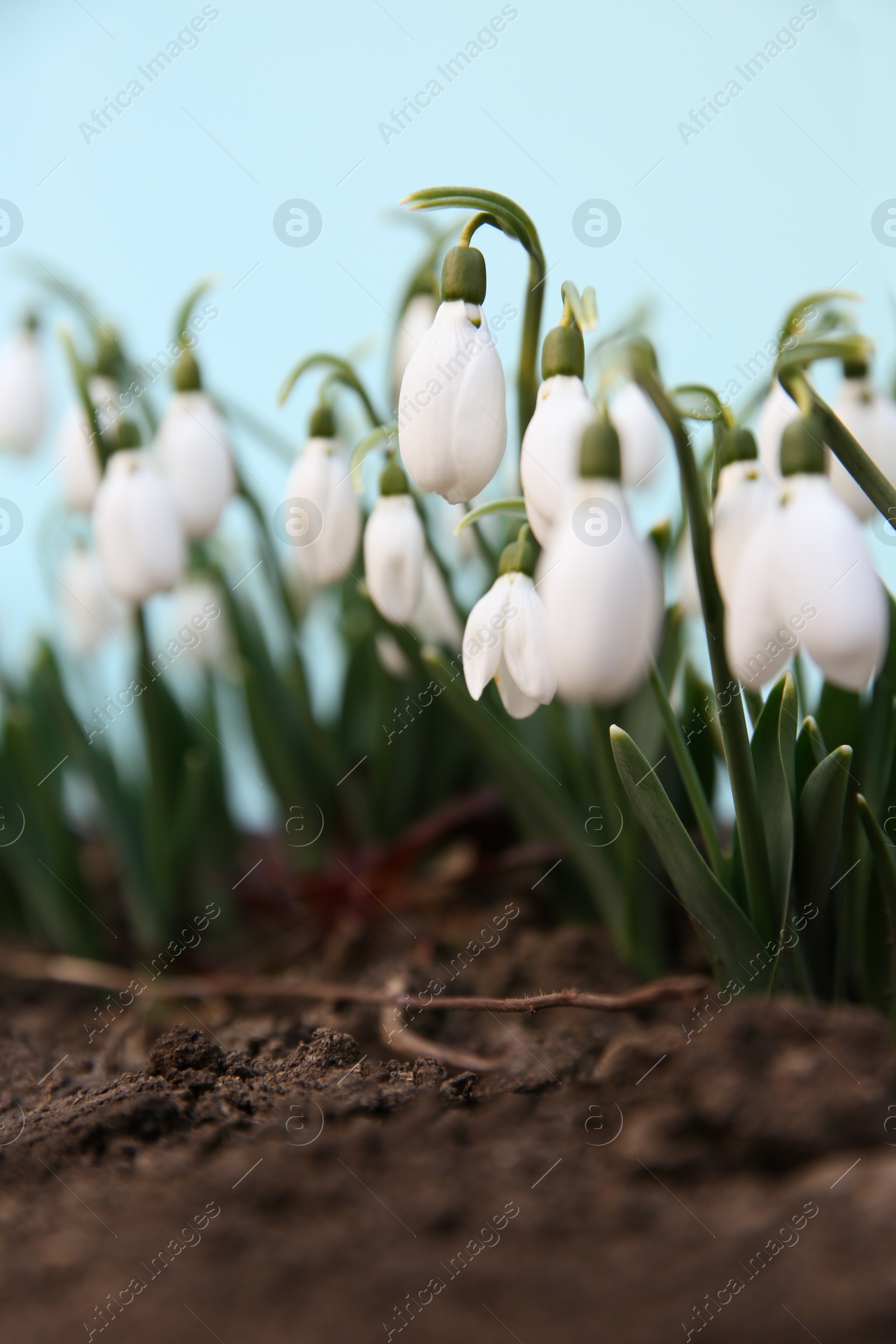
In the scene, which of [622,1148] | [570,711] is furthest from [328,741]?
[622,1148]

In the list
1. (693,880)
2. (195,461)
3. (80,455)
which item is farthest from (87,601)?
(693,880)

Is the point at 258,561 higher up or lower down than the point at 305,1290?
higher up

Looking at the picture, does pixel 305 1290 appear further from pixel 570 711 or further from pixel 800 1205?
pixel 570 711

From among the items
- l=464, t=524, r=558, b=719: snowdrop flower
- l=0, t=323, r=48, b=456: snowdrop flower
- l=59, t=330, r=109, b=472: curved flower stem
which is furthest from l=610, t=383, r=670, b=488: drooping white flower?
l=0, t=323, r=48, b=456: snowdrop flower

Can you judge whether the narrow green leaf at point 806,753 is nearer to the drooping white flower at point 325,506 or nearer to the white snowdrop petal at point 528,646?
the white snowdrop petal at point 528,646

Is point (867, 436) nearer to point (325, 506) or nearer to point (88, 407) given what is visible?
point (325, 506)

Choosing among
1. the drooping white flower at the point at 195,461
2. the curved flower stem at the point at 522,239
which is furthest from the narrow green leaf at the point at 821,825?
the drooping white flower at the point at 195,461
